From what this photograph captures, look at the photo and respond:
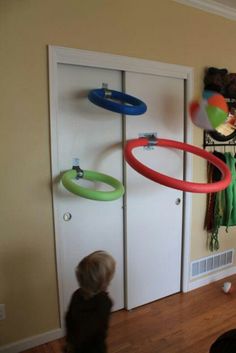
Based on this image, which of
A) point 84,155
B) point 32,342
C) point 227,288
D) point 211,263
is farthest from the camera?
point 211,263

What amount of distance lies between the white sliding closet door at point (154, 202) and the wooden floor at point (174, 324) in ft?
0.49

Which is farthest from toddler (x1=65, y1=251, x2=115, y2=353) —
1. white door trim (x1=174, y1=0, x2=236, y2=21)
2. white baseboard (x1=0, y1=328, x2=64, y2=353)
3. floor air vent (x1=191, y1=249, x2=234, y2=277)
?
white door trim (x1=174, y1=0, x2=236, y2=21)

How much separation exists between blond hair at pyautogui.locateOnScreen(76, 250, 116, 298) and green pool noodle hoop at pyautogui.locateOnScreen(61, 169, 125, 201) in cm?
49

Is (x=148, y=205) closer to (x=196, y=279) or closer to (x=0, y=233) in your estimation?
(x=196, y=279)

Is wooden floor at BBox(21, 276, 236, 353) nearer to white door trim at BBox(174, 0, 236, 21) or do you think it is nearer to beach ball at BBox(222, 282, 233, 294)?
beach ball at BBox(222, 282, 233, 294)

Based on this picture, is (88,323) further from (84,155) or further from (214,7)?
(214,7)

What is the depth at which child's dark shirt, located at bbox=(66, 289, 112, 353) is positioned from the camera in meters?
1.30

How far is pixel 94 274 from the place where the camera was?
1.36 meters

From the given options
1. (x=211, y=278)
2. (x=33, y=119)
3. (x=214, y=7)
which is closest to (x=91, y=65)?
(x=33, y=119)

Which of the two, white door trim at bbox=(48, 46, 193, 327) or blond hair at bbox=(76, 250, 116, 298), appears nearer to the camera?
blond hair at bbox=(76, 250, 116, 298)

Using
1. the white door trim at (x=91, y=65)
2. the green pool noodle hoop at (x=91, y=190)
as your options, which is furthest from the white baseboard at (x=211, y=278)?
the green pool noodle hoop at (x=91, y=190)

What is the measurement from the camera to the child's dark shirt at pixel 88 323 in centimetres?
130

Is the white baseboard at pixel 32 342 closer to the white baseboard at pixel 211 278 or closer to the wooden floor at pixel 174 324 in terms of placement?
the wooden floor at pixel 174 324

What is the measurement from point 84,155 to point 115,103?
0.50 m
